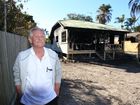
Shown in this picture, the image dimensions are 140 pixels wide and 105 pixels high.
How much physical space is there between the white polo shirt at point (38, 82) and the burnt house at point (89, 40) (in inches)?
943

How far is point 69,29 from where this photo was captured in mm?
28844

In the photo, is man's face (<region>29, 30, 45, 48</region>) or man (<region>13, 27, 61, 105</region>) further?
man's face (<region>29, 30, 45, 48</region>)

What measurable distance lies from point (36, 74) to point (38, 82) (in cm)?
10

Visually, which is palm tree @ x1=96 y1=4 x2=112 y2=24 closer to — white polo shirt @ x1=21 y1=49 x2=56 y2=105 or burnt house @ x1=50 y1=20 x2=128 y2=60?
burnt house @ x1=50 y1=20 x2=128 y2=60

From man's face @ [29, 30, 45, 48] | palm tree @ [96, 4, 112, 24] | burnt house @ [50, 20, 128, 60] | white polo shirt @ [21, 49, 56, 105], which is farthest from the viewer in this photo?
palm tree @ [96, 4, 112, 24]

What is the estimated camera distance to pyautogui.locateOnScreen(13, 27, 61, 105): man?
4008 millimetres

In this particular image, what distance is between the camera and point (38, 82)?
3984mm

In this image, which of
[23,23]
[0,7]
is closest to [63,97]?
[0,7]

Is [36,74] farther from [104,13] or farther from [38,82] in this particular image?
[104,13]

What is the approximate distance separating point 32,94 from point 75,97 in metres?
6.80

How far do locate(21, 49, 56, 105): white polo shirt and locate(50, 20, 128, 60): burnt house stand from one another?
943 inches

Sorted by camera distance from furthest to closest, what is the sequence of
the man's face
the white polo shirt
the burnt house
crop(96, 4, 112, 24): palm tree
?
crop(96, 4, 112, 24): palm tree, the burnt house, the man's face, the white polo shirt

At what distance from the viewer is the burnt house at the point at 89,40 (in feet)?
94.5

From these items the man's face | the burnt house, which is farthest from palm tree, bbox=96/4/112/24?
the man's face
